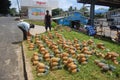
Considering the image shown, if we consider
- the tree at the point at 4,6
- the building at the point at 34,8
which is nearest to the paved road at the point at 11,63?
the building at the point at 34,8

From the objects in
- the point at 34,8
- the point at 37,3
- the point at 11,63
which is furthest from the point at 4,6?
the point at 11,63

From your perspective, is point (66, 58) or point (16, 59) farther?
point (16, 59)

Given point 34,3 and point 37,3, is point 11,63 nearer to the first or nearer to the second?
point 34,3

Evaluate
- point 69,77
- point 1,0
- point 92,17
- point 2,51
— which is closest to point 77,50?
point 69,77

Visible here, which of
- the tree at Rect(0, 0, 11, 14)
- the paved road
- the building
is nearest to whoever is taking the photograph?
the paved road

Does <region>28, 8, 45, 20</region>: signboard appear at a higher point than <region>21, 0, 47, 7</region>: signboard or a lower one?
lower

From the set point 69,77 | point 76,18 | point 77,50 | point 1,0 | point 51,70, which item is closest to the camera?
point 69,77

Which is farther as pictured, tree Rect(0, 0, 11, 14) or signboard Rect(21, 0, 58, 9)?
tree Rect(0, 0, 11, 14)

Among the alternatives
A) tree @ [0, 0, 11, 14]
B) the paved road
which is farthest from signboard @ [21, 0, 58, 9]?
tree @ [0, 0, 11, 14]

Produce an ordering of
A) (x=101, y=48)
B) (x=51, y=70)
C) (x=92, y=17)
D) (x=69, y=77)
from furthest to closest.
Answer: (x=92, y=17)
(x=101, y=48)
(x=51, y=70)
(x=69, y=77)

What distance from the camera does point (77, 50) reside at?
9.42m

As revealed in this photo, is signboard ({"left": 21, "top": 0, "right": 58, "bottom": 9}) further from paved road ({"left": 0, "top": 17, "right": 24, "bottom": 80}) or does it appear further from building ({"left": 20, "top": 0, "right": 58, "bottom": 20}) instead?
paved road ({"left": 0, "top": 17, "right": 24, "bottom": 80})

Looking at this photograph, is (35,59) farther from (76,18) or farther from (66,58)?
(76,18)

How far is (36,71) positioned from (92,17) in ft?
70.5
